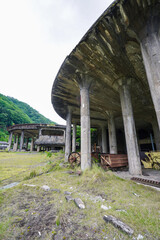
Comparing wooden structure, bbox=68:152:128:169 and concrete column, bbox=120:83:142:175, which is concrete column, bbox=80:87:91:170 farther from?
concrete column, bbox=120:83:142:175

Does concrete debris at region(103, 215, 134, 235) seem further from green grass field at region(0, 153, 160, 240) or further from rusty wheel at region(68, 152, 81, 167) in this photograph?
rusty wheel at region(68, 152, 81, 167)

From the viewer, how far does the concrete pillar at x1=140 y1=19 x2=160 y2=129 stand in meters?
4.18

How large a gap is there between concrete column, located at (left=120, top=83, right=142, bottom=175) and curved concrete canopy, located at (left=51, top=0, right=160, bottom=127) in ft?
4.72

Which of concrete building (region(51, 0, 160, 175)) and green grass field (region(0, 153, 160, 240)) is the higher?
concrete building (region(51, 0, 160, 175))

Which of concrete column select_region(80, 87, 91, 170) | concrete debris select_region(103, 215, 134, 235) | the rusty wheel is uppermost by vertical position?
concrete column select_region(80, 87, 91, 170)

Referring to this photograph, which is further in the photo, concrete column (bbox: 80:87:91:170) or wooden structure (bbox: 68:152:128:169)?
wooden structure (bbox: 68:152:128:169)

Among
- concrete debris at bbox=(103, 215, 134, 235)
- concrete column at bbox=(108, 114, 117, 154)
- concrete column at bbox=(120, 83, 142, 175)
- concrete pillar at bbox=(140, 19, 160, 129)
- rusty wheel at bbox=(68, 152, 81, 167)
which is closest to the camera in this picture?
concrete debris at bbox=(103, 215, 134, 235)

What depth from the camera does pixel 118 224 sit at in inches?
64.4

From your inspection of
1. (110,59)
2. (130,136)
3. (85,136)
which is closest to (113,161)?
(130,136)

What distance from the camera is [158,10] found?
4.43 metres

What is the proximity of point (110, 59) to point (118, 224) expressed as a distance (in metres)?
7.88

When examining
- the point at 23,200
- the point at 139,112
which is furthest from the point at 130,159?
the point at 139,112

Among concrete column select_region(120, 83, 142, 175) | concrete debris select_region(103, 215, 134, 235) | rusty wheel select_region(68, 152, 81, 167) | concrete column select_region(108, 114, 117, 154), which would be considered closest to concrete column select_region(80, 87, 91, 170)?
rusty wheel select_region(68, 152, 81, 167)

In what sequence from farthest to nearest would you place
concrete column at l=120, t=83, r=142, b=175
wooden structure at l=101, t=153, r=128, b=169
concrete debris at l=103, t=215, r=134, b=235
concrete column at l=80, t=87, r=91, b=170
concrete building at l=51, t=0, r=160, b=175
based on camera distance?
wooden structure at l=101, t=153, r=128, b=169 < concrete column at l=80, t=87, r=91, b=170 < concrete column at l=120, t=83, r=142, b=175 < concrete building at l=51, t=0, r=160, b=175 < concrete debris at l=103, t=215, r=134, b=235
